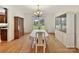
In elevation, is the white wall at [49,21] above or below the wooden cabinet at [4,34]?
above

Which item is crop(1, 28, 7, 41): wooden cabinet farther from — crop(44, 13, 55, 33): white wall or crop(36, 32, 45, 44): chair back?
crop(44, 13, 55, 33): white wall

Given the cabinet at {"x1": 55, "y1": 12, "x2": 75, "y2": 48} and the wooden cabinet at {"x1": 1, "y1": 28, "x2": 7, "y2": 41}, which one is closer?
the wooden cabinet at {"x1": 1, "y1": 28, "x2": 7, "y2": 41}

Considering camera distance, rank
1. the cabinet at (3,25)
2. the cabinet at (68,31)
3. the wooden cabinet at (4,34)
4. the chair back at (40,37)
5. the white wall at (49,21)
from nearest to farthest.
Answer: the white wall at (49,21), the chair back at (40,37), the cabinet at (3,25), the wooden cabinet at (4,34), the cabinet at (68,31)

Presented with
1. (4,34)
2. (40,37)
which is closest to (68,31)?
(40,37)

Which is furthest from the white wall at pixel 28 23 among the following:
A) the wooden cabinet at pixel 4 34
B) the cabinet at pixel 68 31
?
the cabinet at pixel 68 31

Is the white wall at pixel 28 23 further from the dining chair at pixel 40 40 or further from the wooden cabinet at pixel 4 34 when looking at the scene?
the wooden cabinet at pixel 4 34

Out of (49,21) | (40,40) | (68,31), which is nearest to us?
(49,21)

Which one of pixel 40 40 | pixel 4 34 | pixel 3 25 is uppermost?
pixel 3 25

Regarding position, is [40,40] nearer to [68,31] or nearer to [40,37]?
[40,37]

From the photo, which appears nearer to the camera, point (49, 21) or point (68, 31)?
point (49, 21)

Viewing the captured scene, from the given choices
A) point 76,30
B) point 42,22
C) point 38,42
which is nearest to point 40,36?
point 38,42

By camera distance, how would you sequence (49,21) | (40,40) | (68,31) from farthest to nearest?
(68,31), (40,40), (49,21)

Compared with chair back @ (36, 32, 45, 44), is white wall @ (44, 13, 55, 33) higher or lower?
higher

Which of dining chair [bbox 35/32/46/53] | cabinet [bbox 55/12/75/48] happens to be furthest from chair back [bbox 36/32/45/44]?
cabinet [bbox 55/12/75/48]
